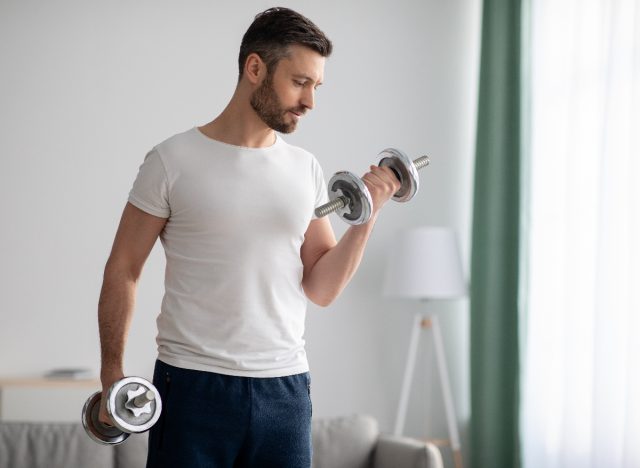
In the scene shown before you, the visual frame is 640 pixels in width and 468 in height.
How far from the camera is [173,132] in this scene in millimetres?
4215

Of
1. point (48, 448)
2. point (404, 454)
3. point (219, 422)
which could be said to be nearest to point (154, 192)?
point (219, 422)

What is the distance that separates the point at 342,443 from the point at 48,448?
1.03 metres

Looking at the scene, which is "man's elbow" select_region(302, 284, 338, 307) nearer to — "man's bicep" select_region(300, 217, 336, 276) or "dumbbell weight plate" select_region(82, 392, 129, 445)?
"man's bicep" select_region(300, 217, 336, 276)

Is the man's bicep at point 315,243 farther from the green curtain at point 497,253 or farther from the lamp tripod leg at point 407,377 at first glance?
the lamp tripod leg at point 407,377

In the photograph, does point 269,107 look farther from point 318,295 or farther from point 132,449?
point 132,449

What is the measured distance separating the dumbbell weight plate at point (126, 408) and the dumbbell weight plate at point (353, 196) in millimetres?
513

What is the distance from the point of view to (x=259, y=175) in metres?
1.81

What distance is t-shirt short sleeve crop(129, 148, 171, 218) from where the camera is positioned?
68.8 inches

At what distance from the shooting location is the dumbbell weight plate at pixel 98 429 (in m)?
1.74

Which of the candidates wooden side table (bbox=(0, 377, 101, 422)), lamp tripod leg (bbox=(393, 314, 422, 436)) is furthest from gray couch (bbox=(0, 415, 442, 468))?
lamp tripod leg (bbox=(393, 314, 422, 436))

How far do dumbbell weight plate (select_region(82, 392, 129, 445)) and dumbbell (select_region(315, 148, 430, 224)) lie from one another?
582 mm

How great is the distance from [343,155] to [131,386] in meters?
2.96

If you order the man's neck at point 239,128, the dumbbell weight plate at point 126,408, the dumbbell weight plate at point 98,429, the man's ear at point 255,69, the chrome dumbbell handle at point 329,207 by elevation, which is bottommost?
the dumbbell weight plate at point 98,429

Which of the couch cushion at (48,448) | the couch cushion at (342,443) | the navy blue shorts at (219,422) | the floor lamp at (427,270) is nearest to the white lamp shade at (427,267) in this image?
the floor lamp at (427,270)
